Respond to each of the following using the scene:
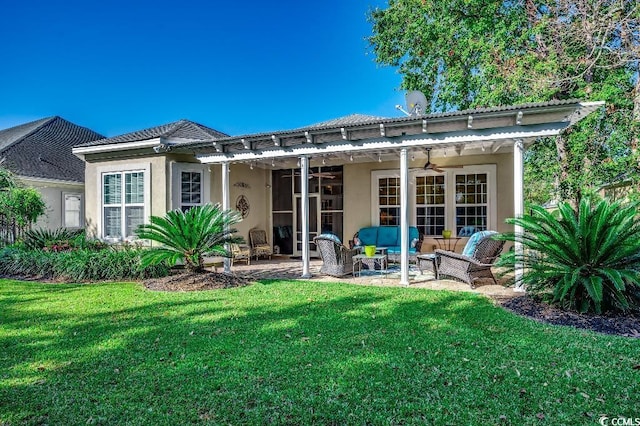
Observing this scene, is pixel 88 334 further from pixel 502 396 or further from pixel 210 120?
pixel 210 120

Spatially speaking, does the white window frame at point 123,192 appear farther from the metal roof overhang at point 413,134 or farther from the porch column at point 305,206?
the porch column at point 305,206

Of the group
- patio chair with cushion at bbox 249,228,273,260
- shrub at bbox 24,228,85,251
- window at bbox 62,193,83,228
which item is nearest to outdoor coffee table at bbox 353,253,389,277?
patio chair with cushion at bbox 249,228,273,260

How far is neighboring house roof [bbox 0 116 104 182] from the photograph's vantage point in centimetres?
1577

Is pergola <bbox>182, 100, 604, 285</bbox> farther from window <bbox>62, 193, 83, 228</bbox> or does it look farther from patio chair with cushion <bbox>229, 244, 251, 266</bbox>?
window <bbox>62, 193, 83, 228</bbox>

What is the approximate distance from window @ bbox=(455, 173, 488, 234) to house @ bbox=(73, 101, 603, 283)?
0.09 feet

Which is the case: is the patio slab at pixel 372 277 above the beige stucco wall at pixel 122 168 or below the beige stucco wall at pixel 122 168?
below

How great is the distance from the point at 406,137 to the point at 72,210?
611 inches

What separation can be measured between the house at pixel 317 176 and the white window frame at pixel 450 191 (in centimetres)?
3

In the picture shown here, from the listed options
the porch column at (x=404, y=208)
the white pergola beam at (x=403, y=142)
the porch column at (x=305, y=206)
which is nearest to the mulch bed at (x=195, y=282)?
the porch column at (x=305, y=206)

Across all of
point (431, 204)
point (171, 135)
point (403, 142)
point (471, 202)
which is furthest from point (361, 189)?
point (171, 135)

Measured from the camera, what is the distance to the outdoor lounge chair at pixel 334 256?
9.03 m

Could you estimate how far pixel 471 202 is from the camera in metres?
11.5

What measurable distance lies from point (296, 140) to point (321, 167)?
163 inches

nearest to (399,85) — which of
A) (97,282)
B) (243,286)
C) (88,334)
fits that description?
(243,286)
